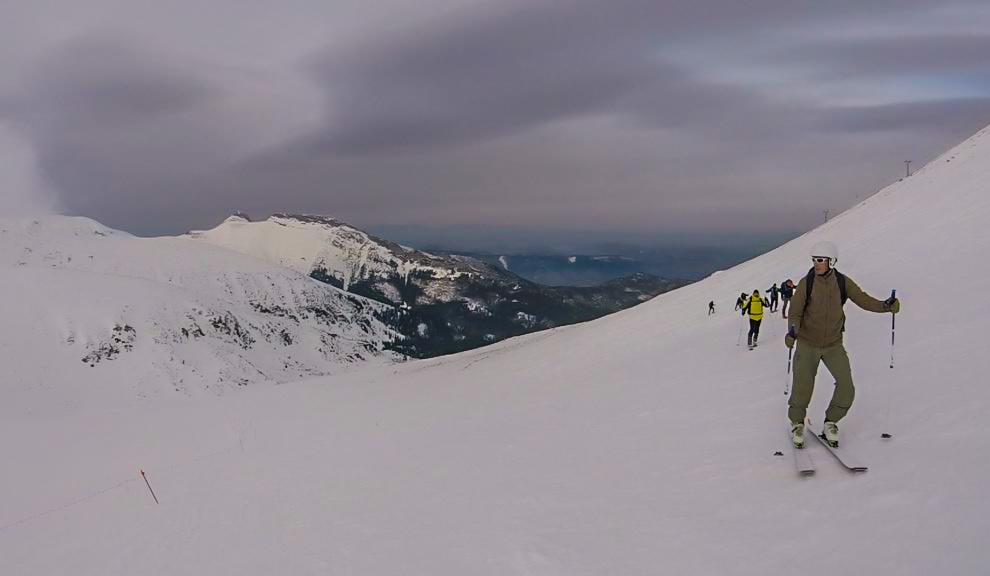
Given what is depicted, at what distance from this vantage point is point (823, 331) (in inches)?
314

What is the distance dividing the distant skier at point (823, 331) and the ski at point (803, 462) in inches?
8.1

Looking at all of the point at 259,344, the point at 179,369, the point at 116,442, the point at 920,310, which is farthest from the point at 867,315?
the point at 259,344

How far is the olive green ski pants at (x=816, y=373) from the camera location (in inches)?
309

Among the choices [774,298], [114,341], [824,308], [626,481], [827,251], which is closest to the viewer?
[827,251]

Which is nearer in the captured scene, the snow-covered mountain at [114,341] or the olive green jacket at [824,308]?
the olive green jacket at [824,308]

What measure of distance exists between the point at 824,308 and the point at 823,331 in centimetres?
35

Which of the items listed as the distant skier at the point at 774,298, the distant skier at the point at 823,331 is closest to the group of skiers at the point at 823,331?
the distant skier at the point at 823,331

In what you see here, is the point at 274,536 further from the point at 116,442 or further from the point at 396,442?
the point at 116,442

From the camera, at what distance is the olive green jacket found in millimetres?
7871

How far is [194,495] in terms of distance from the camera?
593 inches

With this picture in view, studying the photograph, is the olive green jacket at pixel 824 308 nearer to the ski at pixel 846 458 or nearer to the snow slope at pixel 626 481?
the ski at pixel 846 458

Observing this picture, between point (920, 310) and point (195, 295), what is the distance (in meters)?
213

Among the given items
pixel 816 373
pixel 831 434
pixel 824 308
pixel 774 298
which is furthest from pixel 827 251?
pixel 774 298

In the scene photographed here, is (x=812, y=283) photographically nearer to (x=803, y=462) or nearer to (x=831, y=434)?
(x=831, y=434)
